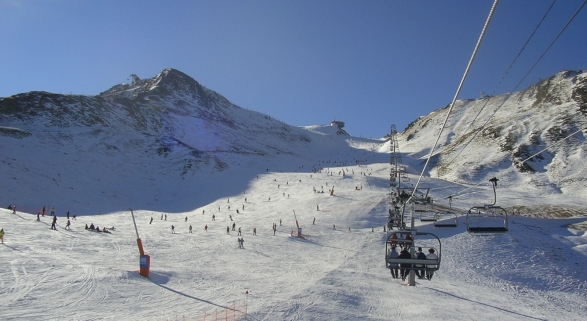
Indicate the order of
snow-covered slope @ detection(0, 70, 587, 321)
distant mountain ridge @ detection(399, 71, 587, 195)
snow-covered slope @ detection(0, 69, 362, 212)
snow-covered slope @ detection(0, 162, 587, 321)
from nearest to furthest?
1. snow-covered slope @ detection(0, 162, 587, 321)
2. snow-covered slope @ detection(0, 70, 587, 321)
3. snow-covered slope @ detection(0, 69, 362, 212)
4. distant mountain ridge @ detection(399, 71, 587, 195)

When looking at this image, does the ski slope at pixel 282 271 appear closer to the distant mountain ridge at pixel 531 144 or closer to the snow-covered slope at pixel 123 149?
the snow-covered slope at pixel 123 149

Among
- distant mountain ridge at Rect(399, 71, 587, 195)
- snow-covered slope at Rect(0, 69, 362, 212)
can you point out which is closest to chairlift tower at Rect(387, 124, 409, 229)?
distant mountain ridge at Rect(399, 71, 587, 195)

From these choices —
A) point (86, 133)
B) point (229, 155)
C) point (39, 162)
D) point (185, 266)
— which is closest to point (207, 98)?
point (229, 155)

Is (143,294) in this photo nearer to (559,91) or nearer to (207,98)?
(559,91)

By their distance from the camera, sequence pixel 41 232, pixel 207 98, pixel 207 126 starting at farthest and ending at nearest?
pixel 207 98 → pixel 207 126 → pixel 41 232

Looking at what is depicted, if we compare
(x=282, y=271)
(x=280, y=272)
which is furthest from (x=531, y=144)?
(x=280, y=272)

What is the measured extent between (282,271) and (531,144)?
69.3 m

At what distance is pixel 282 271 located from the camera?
88.0ft

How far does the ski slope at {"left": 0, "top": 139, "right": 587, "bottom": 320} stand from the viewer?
18.7 m

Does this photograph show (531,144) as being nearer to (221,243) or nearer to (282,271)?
(221,243)

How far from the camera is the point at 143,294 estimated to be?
19.7 metres

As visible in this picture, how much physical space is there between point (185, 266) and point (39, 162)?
146ft

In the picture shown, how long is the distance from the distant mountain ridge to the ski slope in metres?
27.1

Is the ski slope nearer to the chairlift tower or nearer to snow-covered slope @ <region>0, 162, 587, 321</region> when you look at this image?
snow-covered slope @ <region>0, 162, 587, 321</region>
